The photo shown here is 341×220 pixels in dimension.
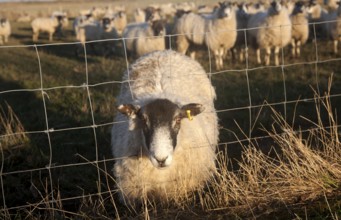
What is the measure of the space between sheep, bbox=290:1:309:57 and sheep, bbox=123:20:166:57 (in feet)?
13.1

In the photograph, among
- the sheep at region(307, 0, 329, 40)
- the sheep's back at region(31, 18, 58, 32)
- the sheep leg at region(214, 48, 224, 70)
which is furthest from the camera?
the sheep's back at region(31, 18, 58, 32)

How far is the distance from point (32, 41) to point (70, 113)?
56.5 feet

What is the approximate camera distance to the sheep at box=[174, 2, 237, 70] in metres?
12.7

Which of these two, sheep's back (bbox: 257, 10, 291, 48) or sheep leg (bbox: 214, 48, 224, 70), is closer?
sheep's back (bbox: 257, 10, 291, 48)

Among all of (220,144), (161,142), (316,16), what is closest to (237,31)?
(316,16)

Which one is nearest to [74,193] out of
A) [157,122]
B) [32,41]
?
[157,122]

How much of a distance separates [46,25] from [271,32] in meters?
16.3

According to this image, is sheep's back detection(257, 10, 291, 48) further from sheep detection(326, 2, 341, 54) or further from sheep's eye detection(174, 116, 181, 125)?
sheep's eye detection(174, 116, 181, 125)

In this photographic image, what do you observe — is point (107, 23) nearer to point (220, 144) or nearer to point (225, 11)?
point (225, 11)

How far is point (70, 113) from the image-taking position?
7629 mm

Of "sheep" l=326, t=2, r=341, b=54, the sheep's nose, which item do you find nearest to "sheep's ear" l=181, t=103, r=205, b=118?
the sheep's nose

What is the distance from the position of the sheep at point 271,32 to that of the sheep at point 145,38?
2.87m

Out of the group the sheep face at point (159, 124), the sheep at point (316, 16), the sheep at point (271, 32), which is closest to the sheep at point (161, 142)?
the sheep face at point (159, 124)

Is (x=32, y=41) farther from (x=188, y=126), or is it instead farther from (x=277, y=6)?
(x=188, y=126)
